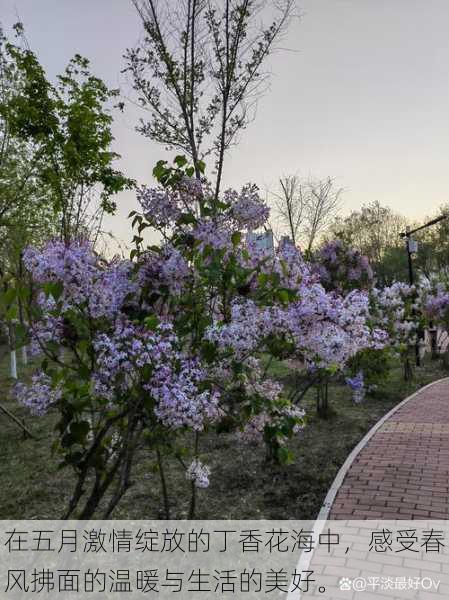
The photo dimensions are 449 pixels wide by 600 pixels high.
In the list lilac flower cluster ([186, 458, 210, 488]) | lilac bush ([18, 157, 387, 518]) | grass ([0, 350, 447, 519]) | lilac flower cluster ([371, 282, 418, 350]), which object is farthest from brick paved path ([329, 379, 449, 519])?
lilac flower cluster ([371, 282, 418, 350])

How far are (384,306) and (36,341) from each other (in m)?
9.71

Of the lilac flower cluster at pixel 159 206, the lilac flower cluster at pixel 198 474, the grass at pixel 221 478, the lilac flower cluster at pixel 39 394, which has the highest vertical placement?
the lilac flower cluster at pixel 159 206

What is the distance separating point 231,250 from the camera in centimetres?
299

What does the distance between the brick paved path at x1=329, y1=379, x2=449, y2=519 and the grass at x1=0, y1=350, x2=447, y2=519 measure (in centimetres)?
33

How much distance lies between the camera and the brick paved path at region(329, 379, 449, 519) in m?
4.73

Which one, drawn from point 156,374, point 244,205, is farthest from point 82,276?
point 244,205

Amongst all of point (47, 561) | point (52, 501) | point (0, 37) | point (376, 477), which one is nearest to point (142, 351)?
point (47, 561)

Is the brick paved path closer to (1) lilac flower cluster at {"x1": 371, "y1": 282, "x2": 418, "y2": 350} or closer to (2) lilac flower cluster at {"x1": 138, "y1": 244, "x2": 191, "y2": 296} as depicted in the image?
(1) lilac flower cluster at {"x1": 371, "y1": 282, "x2": 418, "y2": 350}

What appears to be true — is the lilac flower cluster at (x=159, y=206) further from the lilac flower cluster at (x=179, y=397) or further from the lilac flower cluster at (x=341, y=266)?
the lilac flower cluster at (x=341, y=266)

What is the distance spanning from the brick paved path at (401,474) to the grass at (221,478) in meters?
0.33

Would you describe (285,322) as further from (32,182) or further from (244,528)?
(32,182)

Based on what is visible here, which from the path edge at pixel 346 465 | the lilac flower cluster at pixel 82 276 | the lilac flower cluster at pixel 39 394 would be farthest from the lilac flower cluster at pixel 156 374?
the path edge at pixel 346 465

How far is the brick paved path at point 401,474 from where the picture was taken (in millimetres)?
4730

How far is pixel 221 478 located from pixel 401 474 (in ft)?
6.85
